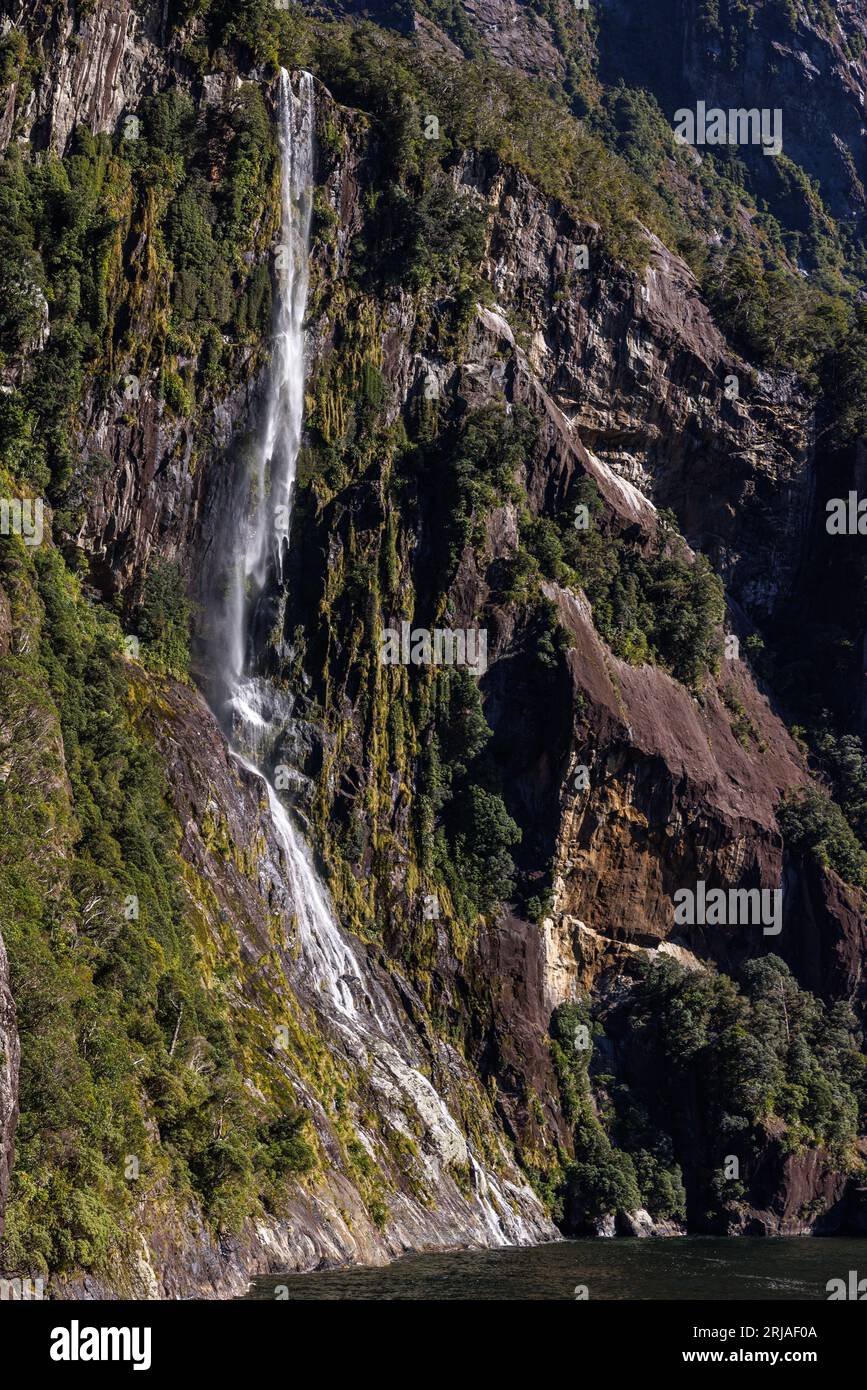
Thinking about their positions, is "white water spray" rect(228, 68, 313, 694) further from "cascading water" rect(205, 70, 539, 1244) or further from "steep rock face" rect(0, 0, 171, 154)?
"steep rock face" rect(0, 0, 171, 154)

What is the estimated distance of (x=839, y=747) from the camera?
82.0 meters

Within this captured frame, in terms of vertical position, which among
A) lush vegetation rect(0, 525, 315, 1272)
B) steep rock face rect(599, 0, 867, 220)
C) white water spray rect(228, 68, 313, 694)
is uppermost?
steep rock face rect(599, 0, 867, 220)

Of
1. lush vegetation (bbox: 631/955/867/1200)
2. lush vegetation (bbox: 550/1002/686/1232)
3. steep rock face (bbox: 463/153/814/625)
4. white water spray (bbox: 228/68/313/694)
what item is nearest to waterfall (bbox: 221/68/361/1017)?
white water spray (bbox: 228/68/313/694)

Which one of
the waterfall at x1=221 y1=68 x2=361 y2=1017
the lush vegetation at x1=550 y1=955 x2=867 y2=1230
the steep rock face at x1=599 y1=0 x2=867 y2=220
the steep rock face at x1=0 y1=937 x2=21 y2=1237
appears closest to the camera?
the steep rock face at x1=0 y1=937 x2=21 y2=1237

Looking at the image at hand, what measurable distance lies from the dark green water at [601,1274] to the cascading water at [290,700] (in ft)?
17.1

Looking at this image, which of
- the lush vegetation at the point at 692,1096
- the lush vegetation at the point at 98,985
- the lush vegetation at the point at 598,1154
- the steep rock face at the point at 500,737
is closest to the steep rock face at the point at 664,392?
the steep rock face at the point at 500,737

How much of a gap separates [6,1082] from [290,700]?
42.1 m

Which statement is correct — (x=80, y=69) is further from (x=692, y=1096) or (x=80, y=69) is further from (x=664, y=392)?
(x=692, y=1096)

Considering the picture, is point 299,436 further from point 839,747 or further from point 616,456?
point 839,747

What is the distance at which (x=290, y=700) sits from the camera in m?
61.3

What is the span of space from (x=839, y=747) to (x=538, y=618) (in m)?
23.0

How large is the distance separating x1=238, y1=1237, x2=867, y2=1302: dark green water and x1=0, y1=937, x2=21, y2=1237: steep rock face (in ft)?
41.9

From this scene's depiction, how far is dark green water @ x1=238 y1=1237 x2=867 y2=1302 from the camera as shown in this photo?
34.2 meters
